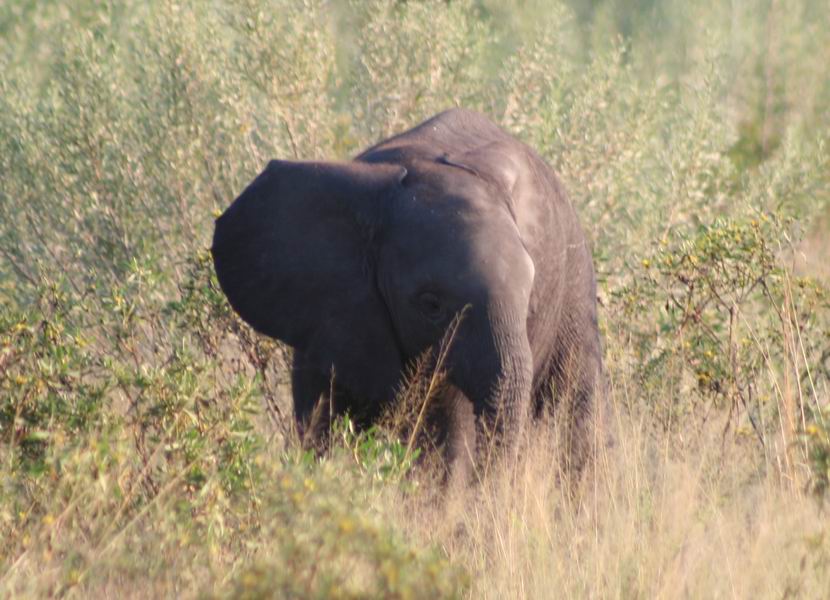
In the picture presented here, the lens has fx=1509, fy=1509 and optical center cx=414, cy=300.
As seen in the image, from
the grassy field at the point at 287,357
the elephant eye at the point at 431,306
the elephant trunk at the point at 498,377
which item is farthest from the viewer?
the elephant eye at the point at 431,306

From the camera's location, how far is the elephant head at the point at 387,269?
5.73m

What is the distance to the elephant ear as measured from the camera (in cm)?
616

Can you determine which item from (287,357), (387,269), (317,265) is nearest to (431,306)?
(387,269)

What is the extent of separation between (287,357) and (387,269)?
166cm

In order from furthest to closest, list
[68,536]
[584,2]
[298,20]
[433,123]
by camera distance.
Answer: [584,2] → [298,20] → [433,123] → [68,536]

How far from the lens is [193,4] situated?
9.54 m

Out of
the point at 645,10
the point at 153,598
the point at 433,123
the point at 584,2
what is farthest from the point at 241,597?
the point at 584,2

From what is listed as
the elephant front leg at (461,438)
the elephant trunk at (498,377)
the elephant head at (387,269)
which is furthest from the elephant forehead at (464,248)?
the elephant front leg at (461,438)

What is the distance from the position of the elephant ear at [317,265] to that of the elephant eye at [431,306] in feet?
0.97

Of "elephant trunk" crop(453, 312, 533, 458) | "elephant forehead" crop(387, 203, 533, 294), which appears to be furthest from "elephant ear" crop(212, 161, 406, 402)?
"elephant trunk" crop(453, 312, 533, 458)

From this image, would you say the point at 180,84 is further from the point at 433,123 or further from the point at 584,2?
the point at 584,2

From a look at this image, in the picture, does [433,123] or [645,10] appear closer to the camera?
[433,123]

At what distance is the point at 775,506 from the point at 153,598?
219cm

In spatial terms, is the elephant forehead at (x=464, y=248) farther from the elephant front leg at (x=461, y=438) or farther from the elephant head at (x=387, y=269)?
the elephant front leg at (x=461, y=438)
